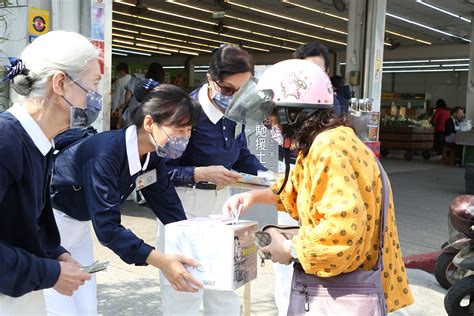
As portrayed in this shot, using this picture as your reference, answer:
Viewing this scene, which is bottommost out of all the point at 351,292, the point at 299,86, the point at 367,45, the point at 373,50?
the point at 351,292

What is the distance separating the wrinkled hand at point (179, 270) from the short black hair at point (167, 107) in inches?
25.2

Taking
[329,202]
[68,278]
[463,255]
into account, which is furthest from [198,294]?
[463,255]

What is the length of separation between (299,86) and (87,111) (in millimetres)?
787

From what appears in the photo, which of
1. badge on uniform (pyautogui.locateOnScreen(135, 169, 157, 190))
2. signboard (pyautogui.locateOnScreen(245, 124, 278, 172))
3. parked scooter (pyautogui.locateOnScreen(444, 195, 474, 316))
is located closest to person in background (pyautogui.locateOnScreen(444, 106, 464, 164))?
signboard (pyautogui.locateOnScreen(245, 124, 278, 172))

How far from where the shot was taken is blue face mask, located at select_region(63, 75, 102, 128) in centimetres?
204

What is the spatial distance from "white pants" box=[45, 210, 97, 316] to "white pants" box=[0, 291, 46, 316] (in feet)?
1.96

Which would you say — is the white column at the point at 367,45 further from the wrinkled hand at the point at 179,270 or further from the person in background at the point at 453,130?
the wrinkled hand at the point at 179,270

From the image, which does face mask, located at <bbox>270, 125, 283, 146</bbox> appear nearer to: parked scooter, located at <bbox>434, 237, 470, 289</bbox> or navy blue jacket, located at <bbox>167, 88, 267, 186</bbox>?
navy blue jacket, located at <bbox>167, 88, 267, 186</bbox>

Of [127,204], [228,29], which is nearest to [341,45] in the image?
[228,29]

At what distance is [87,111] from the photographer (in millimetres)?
2117

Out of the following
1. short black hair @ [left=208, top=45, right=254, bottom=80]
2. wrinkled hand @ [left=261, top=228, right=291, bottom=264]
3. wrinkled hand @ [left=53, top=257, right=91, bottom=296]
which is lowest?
wrinkled hand @ [left=53, top=257, right=91, bottom=296]

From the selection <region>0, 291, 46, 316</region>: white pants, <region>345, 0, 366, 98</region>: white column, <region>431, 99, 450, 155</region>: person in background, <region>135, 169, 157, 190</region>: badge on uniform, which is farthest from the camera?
<region>431, 99, 450, 155</region>: person in background

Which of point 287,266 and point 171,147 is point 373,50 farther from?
point 171,147

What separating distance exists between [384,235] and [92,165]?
127cm
